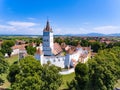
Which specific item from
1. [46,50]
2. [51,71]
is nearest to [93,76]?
[51,71]

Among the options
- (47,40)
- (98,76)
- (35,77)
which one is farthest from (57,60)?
(35,77)

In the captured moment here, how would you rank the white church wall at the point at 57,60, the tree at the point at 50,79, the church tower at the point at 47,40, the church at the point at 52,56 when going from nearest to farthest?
the tree at the point at 50,79
the church at the point at 52,56
the white church wall at the point at 57,60
the church tower at the point at 47,40

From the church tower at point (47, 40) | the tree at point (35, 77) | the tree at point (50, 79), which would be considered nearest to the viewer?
the tree at point (35, 77)

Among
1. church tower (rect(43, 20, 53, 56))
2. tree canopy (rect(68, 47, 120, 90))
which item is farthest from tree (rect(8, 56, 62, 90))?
church tower (rect(43, 20, 53, 56))

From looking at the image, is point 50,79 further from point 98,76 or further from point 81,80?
point 98,76

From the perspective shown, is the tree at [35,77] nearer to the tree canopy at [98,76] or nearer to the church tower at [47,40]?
the tree canopy at [98,76]

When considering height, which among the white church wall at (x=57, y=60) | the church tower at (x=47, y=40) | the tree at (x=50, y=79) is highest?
the church tower at (x=47, y=40)

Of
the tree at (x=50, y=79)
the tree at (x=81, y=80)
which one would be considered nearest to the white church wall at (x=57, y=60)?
the tree at (x=81, y=80)

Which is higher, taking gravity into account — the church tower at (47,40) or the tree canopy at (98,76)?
the church tower at (47,40)

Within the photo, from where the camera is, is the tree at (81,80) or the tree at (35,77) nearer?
the tree at (35,77)
